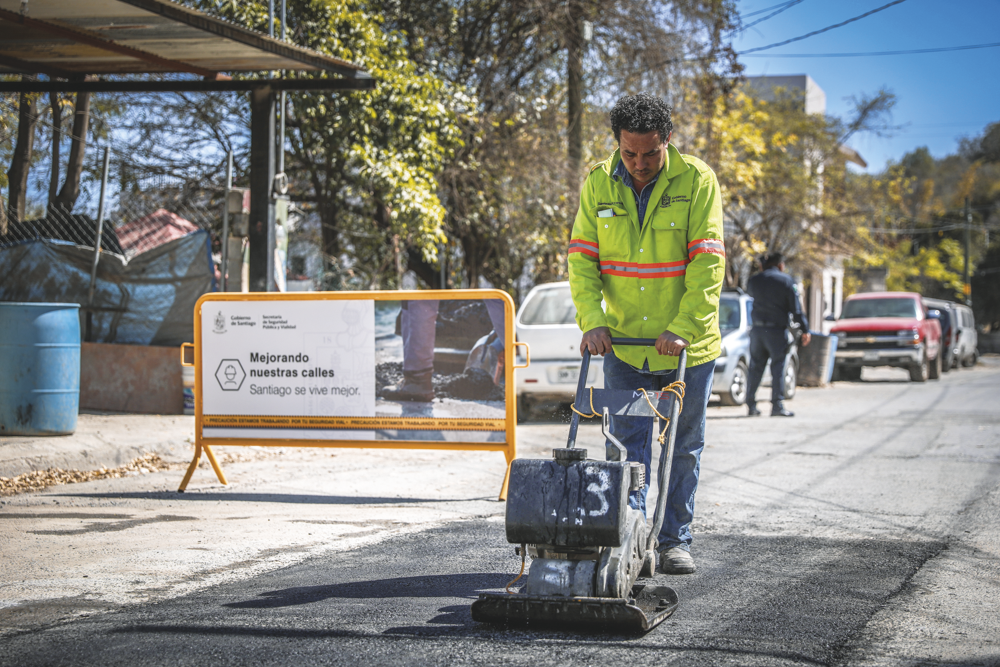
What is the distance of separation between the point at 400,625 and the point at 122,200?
50.4ft

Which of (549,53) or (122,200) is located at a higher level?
(549,53)

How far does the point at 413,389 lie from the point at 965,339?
84.8 ft

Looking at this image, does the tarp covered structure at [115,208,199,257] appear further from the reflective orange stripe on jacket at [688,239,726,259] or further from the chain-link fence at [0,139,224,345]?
the reflective orange stripe on jacket at [688,239,726,259]

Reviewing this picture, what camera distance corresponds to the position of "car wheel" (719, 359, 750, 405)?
43.6 feet

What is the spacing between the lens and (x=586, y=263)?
4.19 meters

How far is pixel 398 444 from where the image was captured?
6.75 m

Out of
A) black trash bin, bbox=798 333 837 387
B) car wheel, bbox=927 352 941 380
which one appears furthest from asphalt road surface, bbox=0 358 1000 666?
car wheel, bbox=927 352 941 380

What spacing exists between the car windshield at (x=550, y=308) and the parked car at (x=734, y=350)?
234 cm

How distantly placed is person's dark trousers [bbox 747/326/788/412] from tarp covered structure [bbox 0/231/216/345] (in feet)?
22.2

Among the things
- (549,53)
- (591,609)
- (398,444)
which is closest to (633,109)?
(591,609)

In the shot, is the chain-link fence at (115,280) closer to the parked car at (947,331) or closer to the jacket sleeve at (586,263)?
the jacket sleeve at (586,263)

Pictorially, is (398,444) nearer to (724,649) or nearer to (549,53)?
(724,649)

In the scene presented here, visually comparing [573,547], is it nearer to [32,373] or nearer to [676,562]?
[676,562]

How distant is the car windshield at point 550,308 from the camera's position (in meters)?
11.2
